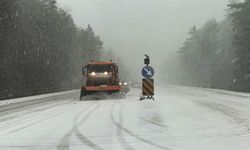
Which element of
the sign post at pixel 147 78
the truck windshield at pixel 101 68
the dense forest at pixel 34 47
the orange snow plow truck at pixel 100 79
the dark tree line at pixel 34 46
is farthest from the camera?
the dark tree line at pixel 34 46

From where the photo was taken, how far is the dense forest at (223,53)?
2387 inches

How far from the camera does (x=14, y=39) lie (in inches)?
2441

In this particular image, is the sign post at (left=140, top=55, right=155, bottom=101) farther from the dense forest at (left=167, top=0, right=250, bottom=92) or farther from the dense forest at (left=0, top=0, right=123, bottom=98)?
the dense forest at (left=167, top=0, right=250, bottom=92)

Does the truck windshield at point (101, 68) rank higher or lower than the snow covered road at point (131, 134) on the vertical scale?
higher

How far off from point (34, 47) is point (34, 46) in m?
0.15

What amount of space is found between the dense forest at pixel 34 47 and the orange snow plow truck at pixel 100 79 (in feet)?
31.3

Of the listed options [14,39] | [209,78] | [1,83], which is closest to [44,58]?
[14,39]

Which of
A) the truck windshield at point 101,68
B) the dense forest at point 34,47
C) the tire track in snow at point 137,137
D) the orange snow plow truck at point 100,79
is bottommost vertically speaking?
the tire track in snow at point 137,137

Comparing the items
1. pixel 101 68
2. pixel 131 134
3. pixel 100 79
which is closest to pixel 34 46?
pixel 101 68

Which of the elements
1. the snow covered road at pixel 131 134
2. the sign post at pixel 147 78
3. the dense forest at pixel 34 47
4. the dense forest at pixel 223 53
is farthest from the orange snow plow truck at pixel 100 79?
the dense forest at pixel 223 53

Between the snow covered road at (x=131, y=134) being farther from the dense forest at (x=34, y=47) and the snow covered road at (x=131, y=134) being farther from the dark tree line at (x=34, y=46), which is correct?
the dark tree line at (x=34, y=46)

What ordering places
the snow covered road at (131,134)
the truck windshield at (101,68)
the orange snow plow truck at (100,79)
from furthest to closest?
the truck windshield at (101,68), the orange snow plow truck at (100,79), the snow covered road at (131,134)

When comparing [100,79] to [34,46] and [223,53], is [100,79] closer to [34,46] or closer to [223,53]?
[34,46]

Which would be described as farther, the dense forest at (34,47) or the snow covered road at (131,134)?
the dense forest at (34,47)
